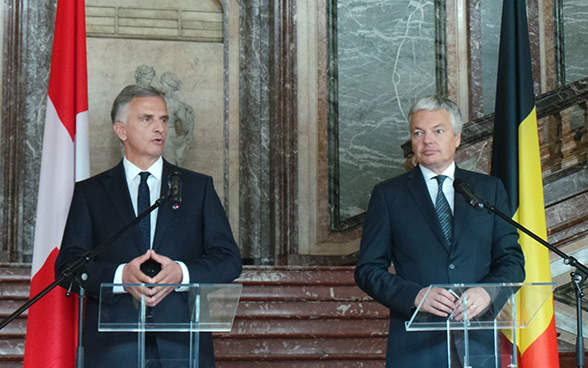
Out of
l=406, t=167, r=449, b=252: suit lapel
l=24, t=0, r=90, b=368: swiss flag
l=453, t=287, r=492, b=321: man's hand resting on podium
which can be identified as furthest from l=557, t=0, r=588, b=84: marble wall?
l=453, t=287, r=492, b=321: man's hand resting on podium

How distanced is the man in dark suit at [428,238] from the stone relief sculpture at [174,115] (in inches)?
209

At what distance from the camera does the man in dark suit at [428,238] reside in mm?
2516

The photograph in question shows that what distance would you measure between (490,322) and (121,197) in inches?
54.4

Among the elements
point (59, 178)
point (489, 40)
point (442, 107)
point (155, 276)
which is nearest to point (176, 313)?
point (155, 276)

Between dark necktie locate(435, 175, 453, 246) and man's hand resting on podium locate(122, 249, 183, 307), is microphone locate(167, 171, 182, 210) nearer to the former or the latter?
man's hand resting on podium locate(122, 249, 183, 307)

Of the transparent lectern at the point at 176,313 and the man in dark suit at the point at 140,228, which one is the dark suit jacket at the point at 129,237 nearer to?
the man in dark suit at the point at 140,228

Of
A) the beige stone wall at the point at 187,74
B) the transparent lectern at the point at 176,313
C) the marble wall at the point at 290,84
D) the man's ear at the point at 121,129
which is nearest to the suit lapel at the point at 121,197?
the man's ear at the point at 121,129

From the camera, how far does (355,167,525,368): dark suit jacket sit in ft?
8.30

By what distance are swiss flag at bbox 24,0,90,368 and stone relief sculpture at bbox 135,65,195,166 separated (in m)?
4.07

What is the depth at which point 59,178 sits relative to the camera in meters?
3.55

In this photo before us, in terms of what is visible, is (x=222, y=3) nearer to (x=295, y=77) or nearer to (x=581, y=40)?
(x=295, y=77)

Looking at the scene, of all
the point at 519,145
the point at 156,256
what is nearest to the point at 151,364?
the point at 156,256

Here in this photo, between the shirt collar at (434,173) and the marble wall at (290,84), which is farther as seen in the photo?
the marble wall at (290,84)

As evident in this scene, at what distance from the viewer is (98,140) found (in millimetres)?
7848
